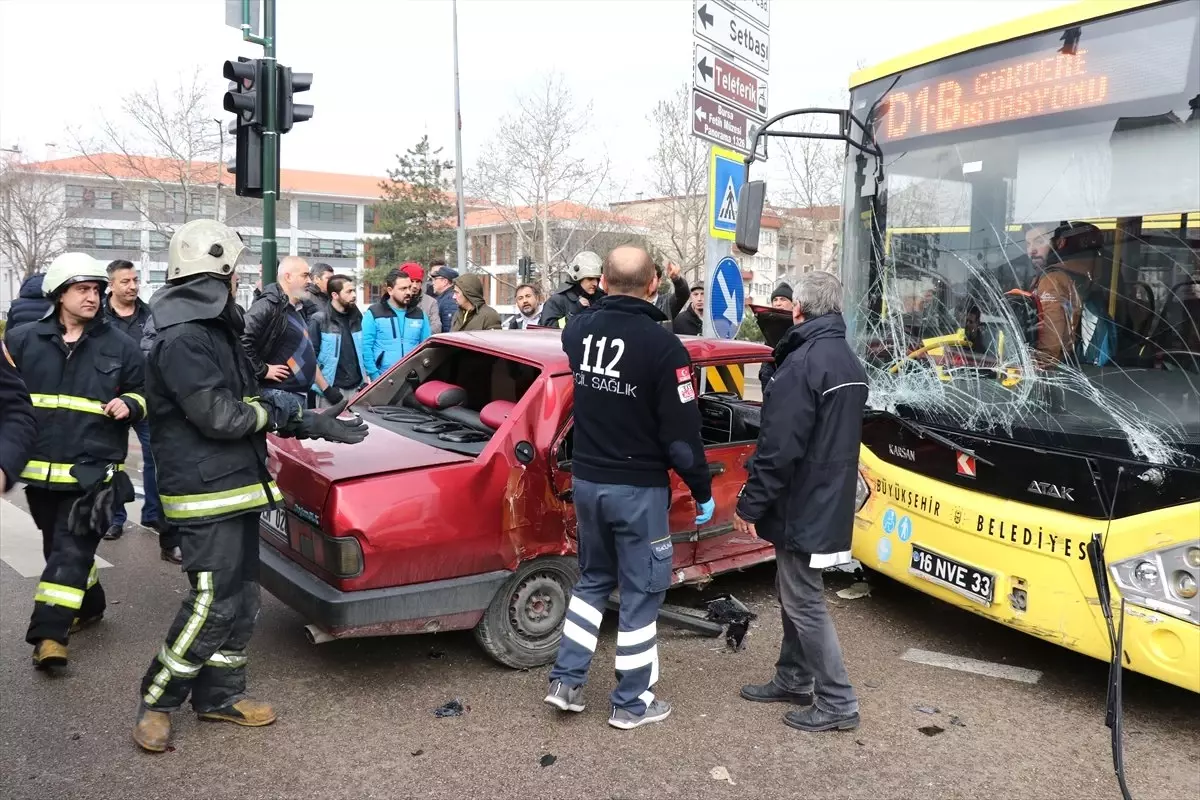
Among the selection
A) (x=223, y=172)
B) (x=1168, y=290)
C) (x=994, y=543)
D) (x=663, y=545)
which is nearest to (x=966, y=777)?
(x=994, y=543)

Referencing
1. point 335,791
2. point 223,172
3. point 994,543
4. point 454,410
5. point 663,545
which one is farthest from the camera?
point 223,172

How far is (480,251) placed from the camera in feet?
233

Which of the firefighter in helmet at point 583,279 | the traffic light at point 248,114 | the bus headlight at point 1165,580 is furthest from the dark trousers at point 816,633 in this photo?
the traffic light at point 248,114

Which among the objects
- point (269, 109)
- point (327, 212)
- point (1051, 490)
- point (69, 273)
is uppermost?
point (327, 212)

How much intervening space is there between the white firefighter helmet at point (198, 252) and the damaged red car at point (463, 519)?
3.21 ft

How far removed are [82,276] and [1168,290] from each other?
16.0ft

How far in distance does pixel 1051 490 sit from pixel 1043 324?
772mm

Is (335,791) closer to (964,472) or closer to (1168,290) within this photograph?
(964,472)

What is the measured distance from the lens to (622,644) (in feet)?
12.6

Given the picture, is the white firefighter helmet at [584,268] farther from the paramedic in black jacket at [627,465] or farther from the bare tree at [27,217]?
the bare tree at [27,217]

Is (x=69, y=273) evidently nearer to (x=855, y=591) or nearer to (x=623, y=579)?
(x=623, y=579)

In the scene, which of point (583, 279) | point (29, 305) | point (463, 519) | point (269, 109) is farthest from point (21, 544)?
point (583, 279)

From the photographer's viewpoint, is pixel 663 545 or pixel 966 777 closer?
pixel 966 777

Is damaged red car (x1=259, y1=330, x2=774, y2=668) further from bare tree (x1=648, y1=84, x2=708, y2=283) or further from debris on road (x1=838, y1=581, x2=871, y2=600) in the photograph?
bare tree (x1=648, y1=84, x2=708, y2=283)
